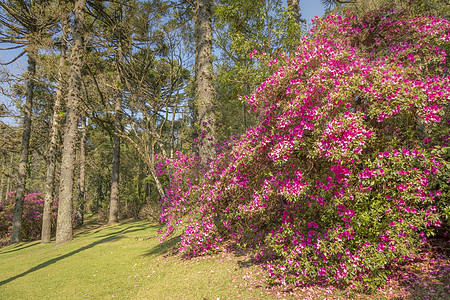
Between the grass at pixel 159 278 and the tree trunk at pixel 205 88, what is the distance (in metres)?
Answer: 2.90

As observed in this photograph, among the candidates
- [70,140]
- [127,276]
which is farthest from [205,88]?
[70,140]

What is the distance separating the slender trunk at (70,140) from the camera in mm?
9781

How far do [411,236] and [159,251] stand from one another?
20.1ft

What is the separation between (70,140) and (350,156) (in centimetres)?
1102

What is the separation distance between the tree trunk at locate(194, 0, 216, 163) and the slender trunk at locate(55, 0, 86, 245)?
6.01m

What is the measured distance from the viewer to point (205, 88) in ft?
23.4

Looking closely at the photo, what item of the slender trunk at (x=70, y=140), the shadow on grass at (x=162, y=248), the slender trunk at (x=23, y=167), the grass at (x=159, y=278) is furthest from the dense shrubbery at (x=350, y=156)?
the slender trunk at (x=23, y=167)

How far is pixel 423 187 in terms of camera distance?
3090mm

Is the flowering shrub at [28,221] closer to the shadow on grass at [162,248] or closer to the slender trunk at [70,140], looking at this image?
the slender trunk at [70,140]

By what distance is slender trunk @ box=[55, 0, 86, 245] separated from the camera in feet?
32.1

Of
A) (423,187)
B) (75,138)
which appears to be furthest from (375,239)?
(75,138)

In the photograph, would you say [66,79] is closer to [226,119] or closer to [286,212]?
[226,119]

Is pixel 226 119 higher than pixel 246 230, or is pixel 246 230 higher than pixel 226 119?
pixel 226 119

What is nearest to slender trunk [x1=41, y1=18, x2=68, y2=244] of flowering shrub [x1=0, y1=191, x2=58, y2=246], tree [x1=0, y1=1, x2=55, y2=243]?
tree [x1=0, y1=1, x2=55, y2=243]
